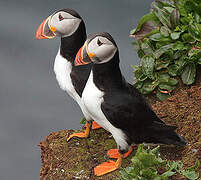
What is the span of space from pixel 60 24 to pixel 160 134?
1.36 meters

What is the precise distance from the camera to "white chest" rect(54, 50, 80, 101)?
5211 millimetres

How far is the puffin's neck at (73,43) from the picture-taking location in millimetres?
5086

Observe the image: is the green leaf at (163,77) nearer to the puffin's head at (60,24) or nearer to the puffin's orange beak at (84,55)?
the puffin's head at (60,24)

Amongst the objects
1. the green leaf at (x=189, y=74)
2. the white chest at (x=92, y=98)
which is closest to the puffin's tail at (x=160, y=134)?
the white chest at (x=92, y=98)

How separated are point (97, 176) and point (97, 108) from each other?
0.73 m

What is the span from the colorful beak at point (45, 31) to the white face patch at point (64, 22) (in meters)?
0.04

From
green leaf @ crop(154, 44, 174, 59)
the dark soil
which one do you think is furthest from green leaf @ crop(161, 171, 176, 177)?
green leaf @ crop(154, 44, 174, 59)

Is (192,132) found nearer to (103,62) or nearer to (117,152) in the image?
(117,152)

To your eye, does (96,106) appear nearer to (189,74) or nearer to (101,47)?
(101,47)

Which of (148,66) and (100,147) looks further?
(148,66)

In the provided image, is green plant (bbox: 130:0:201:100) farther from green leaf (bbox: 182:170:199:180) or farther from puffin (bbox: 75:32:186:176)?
green leaf (bbox: 182:170:199:180)

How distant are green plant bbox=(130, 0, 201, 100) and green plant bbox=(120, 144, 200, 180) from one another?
174 centimetres

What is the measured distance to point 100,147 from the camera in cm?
551

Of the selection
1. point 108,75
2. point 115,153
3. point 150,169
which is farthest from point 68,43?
point 150,169
